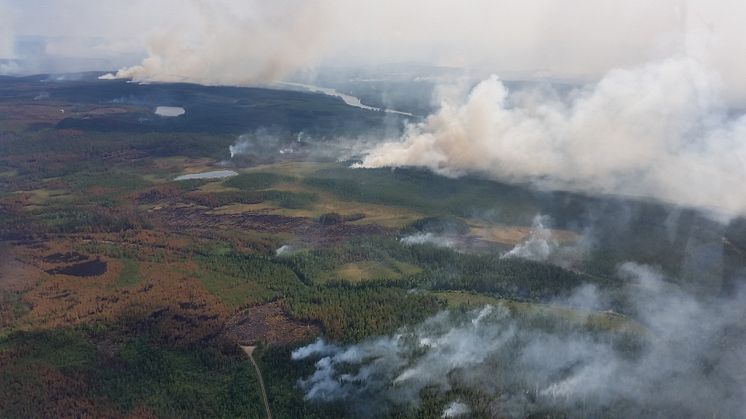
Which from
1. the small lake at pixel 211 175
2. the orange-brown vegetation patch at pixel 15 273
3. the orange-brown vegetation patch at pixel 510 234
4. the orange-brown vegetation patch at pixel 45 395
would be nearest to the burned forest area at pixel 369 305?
the orange-brown vegetation patch at pixel 45 395

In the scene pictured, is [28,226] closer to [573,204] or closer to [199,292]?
[199,292]

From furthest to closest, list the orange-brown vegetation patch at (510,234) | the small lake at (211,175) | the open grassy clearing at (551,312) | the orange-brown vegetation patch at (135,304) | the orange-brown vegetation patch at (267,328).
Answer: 1. the small lake at (211,175)
2. the orange-brown vegetation patch at (510,234)
3. the open grassy clearing at (551,312)
4. the orange-brown vegetation patch at (135,304)
5. the orange-brown vegetation patch at (267,328)

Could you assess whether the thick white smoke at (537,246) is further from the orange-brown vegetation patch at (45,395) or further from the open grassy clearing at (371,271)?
the orange-brown vegetation patch at (45,395)

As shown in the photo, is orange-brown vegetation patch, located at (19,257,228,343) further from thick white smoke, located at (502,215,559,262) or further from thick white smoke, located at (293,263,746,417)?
thick white smoke, located at (502,215,559,262)

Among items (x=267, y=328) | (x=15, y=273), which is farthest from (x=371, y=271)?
(x=15, y=273)

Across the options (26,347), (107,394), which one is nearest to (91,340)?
(26,347)
